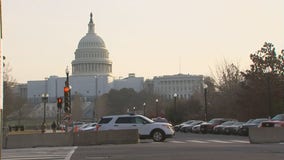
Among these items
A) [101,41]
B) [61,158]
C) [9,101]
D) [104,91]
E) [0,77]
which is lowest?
[61,158]

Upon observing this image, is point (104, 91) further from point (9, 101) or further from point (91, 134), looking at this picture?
point (91, 134)

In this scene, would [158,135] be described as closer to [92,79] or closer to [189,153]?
[189,153]

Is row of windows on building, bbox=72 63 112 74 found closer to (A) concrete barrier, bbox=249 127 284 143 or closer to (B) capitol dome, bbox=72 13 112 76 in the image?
(B) capitol dome, bbox=72 13 112 76

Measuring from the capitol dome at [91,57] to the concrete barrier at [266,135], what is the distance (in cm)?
16150

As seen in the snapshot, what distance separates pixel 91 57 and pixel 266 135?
16374cm

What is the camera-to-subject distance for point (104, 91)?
195 metres

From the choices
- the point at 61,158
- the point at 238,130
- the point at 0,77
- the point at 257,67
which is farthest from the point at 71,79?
the point at 0,77

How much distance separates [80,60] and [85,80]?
7.70m

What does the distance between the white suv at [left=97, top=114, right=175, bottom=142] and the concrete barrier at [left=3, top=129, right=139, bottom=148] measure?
5.37 feet

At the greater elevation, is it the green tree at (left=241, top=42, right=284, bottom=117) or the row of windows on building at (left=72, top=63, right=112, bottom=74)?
the row of windows on building at (left=72, top=63, right=112, bottom=74)

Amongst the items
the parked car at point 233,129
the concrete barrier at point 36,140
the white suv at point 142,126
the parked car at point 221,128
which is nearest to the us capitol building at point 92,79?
the parked car at point 221,128

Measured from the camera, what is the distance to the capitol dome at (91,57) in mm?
190875

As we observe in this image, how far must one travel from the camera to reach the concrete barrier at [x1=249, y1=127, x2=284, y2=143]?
29672 millimetres

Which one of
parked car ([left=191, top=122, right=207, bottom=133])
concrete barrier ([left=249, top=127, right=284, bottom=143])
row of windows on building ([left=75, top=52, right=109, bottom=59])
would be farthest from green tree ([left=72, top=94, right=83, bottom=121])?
concrete barrier ([left=249, top=127, right=284, bottom=143])
